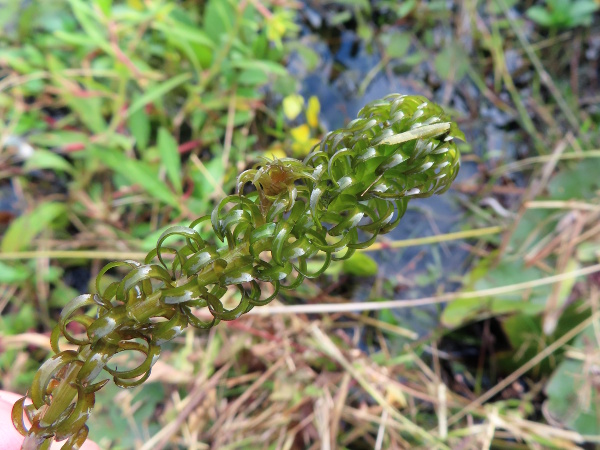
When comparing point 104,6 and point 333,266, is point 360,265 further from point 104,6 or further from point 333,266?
point 104,6

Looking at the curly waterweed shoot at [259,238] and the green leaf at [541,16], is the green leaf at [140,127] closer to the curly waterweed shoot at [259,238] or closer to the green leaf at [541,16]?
the curly waterweed shoot at [259,238]

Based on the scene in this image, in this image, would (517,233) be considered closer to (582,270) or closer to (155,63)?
(582,270)

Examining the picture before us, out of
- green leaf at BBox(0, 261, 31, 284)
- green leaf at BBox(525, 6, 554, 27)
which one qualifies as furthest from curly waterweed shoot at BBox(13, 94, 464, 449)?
green leaf at BBox(525, 6, 554, 27)

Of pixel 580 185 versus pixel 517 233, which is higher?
pixel 580 185

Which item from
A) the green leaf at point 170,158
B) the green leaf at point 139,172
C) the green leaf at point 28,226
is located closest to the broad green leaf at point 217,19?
the green leaf at point 170,158

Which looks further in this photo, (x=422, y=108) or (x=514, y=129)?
(x=514, y=129)

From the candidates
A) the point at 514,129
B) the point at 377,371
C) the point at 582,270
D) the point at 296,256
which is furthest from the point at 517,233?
the point at 296,256

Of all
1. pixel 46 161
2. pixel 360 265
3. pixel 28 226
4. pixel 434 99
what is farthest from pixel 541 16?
pixel 28 226
